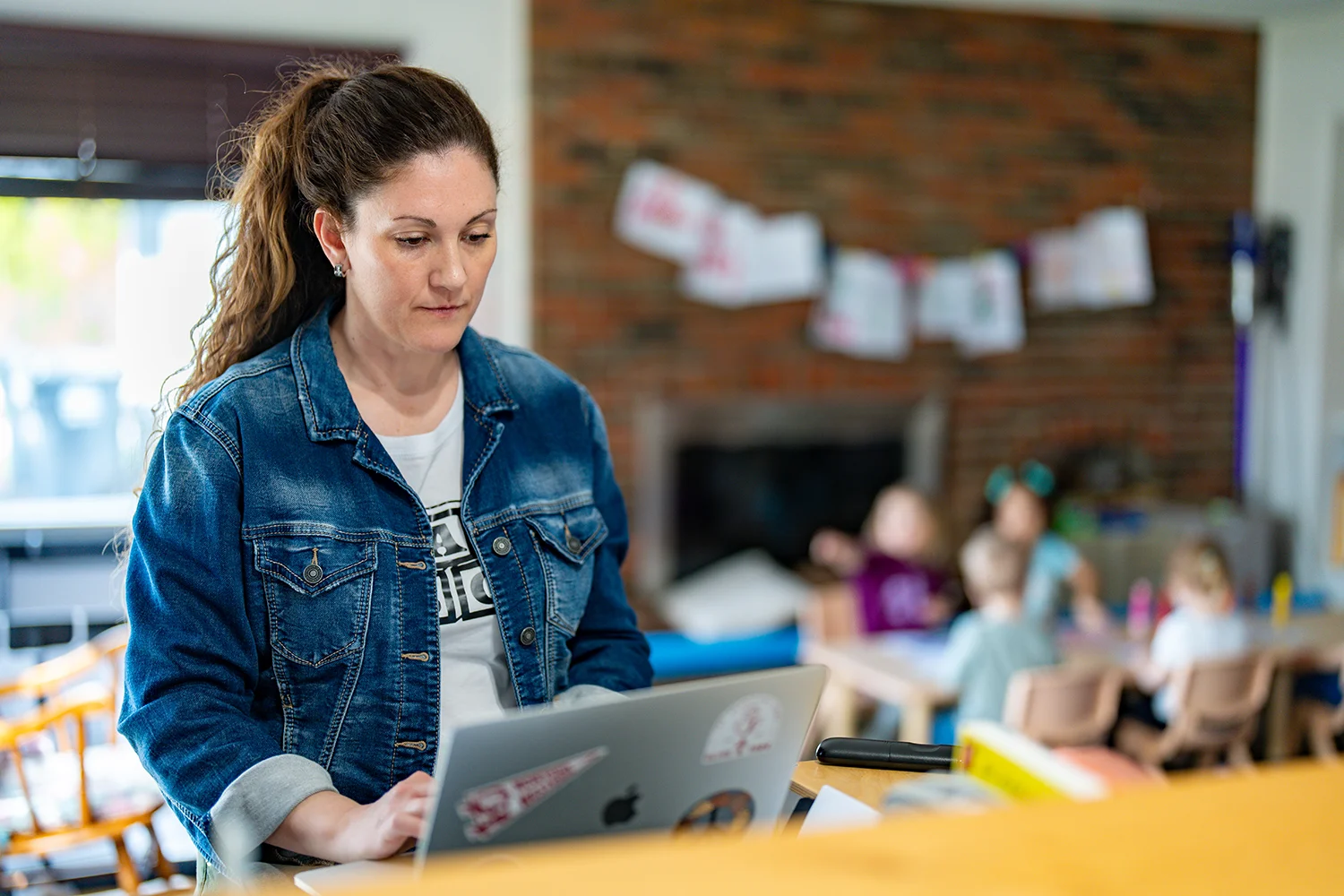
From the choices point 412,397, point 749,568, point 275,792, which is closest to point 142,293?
point 749,568

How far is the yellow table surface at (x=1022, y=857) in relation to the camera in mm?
559

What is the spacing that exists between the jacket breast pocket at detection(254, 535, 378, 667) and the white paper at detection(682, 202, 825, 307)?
10.1ft

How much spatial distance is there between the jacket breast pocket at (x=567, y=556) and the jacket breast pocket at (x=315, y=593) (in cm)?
20

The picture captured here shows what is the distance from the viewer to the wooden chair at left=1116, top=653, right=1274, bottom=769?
10.5 ft

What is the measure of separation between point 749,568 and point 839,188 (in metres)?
1.36

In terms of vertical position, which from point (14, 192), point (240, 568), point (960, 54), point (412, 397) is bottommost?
point (240, 568)

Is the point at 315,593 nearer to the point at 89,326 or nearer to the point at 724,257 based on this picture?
the point at 89,326

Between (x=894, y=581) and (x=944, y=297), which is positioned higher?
(x=944, y=297)

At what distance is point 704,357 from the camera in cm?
427

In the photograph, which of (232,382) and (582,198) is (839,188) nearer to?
(582,198)

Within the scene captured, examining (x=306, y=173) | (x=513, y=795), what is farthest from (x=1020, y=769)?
(x=306, y=173)

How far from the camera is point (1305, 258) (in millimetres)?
4906

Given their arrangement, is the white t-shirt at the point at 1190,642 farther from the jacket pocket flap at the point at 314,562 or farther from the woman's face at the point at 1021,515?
the jacket pocket flap at the point at 314,562

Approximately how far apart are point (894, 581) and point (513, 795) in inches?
122
